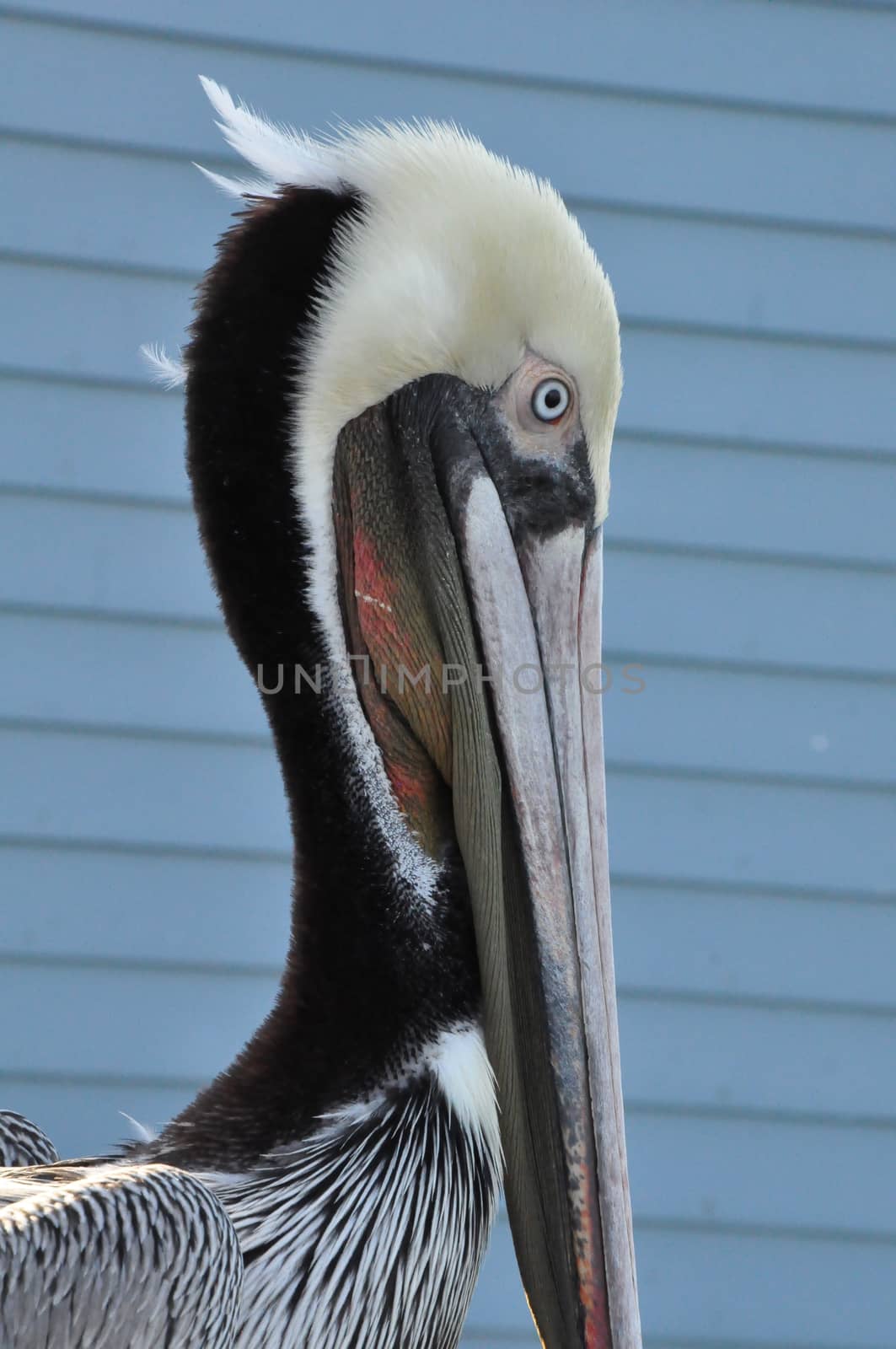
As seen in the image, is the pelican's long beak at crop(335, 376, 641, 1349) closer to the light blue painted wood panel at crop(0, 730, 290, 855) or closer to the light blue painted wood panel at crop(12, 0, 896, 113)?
the light blue painted wood panel at crop(0, 730, 290, 855)

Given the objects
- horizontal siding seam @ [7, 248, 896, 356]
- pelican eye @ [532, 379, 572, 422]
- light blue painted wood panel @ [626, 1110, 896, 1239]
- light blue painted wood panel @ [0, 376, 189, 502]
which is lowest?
light blue painted wood panel @ [626, 1110, 896, 1239]

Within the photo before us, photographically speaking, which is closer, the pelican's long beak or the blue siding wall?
the pelican's long beak

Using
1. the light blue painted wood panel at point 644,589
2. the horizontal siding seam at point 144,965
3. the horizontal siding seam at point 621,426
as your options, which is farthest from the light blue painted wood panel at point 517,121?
the horizontal siding seam at point 144,965

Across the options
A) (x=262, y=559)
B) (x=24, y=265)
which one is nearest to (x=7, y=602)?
(x=24, y=265)

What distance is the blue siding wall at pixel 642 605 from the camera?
8.78ft

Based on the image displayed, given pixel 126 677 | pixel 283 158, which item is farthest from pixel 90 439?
pixel 283 158

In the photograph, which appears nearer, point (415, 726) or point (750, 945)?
→ point (415, 726)

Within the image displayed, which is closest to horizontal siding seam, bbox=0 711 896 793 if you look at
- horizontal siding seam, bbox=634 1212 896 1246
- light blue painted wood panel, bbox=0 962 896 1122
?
light blue painted wood panel, bbox=0 962 896 1122

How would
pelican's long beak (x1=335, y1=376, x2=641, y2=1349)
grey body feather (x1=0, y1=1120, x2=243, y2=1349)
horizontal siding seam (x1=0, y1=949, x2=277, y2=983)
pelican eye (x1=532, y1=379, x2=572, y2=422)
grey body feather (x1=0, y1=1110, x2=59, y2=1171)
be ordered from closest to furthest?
1. grey body feather (x1=0, y1=1120, x2=243, y2=1349)
2. pelican's long beak (x1=335, y1=376, x2=641, y2=1349)
3. pelican eye (x1=532, y1=379, x2=572, y2=422)
4. grey body feather (x1=0, y1=1110, x2=59, y2=1171)
5. horizontal siding seam (x1=0, y1=949, x2=277, y2=983)

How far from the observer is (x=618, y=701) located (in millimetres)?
2805

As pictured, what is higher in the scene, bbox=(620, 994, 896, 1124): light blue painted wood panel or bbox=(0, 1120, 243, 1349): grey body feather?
bbox=(620, 994, 896, 1124): light blue painted wood panel

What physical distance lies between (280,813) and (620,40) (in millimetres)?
1553

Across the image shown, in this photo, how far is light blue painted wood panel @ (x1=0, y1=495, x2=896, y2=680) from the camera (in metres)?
2.69

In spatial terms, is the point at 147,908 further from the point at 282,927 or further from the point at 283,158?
the point at 283,158
